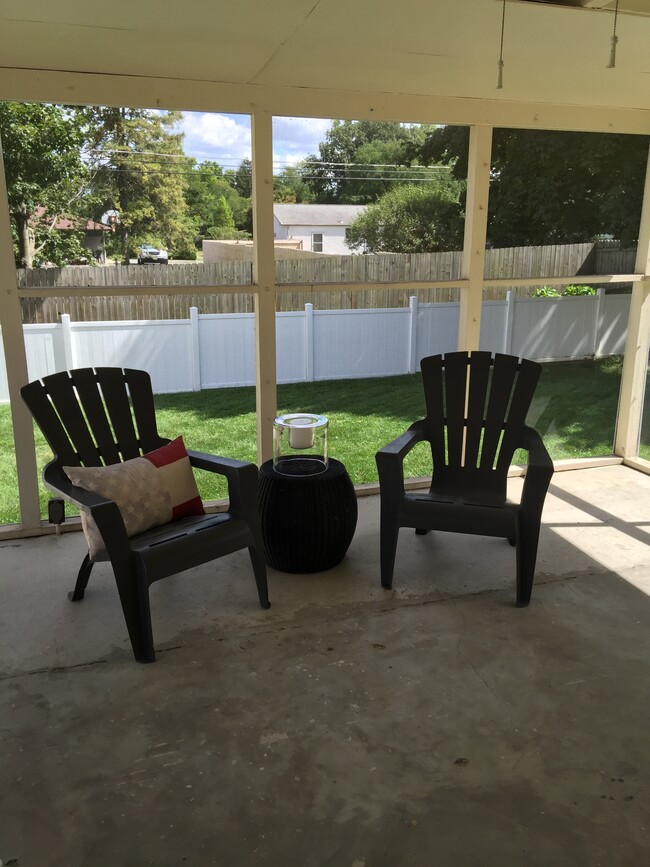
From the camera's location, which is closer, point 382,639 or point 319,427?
point 382,639

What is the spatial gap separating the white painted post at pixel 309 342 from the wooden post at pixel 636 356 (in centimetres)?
214

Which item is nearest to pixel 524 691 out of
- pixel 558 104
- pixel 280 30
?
pixel 280 30

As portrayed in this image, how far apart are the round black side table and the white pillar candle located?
9.7 inches

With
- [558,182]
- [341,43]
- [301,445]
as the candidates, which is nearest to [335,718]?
[301,445]

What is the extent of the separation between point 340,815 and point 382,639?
2.91 feet

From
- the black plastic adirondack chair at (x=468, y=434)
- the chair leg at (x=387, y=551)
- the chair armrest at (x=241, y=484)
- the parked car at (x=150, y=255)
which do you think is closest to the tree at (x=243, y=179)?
the parked car at (x=150, y=255)

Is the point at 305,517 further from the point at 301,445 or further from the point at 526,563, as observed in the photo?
the point at 526,563

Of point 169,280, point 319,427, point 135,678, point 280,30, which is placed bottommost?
point 135,678

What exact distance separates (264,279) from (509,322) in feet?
5.79

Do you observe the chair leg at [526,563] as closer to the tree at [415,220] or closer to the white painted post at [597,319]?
the tree at [415,220]

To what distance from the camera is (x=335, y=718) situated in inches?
87.8

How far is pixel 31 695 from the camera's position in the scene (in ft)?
7.70

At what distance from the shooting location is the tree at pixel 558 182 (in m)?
4.12

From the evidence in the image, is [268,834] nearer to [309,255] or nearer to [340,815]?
[340,815]
